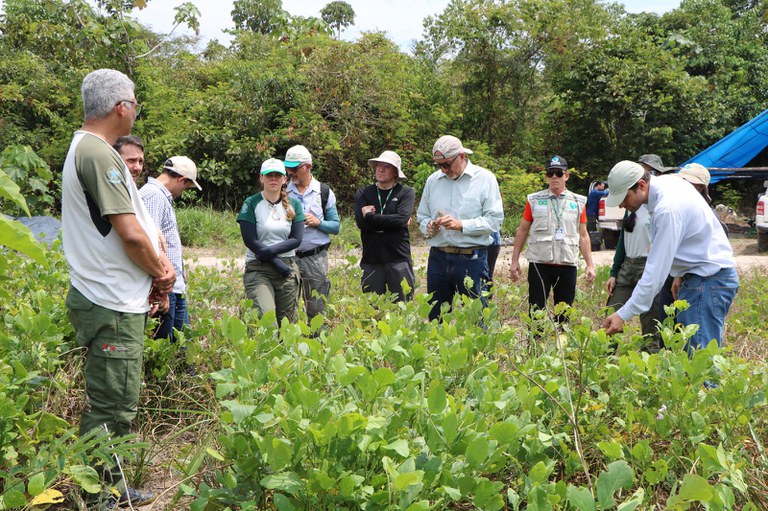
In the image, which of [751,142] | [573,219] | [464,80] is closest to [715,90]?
[751,142]

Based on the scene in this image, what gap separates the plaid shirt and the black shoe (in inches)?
60.6

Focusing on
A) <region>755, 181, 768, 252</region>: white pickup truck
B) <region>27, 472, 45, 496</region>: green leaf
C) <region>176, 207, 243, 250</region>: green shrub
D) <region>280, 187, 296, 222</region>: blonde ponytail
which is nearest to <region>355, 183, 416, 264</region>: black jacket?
<region>280, 187, 296, 222</region>: blonde ponytail

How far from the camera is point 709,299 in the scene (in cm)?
377

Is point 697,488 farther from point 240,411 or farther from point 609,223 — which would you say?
point 609,223

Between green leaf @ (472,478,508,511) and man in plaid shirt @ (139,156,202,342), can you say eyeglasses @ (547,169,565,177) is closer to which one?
man in plaid shirt @ (139,156,202,342)

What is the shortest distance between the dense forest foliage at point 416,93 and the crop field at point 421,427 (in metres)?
11.5

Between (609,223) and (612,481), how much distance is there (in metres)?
13.1

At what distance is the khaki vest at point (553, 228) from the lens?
5489mm

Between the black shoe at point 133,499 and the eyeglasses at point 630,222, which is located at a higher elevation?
the eyeglasses at point 630,222

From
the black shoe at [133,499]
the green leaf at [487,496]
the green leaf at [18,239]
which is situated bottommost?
the black shoe at [133,499]

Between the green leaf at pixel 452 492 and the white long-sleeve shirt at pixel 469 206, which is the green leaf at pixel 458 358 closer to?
the green leaf at pixel 452 492

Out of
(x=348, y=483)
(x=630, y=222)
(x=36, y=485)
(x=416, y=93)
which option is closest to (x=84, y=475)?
(x=36, y=485)

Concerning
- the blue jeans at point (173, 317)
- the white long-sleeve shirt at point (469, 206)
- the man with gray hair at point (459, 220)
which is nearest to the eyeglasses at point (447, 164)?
the man with gray hair at point (459, 220)

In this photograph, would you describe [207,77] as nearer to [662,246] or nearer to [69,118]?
[69,118]
